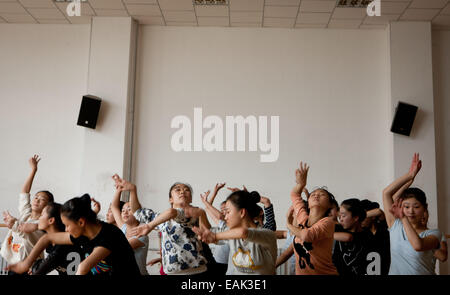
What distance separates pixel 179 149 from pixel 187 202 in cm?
310

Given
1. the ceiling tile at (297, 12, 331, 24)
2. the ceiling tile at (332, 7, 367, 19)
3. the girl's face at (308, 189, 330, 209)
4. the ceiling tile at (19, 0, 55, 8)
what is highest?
the ceiling tile at (19, 0, 55, 8)

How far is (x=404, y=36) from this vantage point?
19.9 ft

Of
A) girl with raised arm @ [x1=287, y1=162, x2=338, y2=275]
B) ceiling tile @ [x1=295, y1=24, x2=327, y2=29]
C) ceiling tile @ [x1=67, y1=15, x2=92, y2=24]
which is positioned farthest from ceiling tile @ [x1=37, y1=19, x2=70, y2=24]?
→ girl with raised arm @ [x1=287, y1=162, x2=338, y2=275]

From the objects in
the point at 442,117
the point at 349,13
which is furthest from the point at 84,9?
the point at 442,117

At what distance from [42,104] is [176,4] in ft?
8.18

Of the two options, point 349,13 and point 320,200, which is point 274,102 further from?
point 320,200

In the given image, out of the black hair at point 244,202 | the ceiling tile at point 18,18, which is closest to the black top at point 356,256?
the black hair at point 244,202

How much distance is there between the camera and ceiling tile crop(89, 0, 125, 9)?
5.74m

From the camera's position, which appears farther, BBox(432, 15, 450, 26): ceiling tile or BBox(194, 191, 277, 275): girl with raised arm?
BBox(432, 15, 450, 26): ceiling tile

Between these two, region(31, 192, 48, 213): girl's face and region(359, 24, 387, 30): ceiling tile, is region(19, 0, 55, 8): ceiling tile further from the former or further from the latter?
region(359, 24, 387, 30): ceiling tile

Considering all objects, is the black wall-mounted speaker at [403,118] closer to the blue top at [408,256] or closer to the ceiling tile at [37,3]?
the blue top at [408,256]

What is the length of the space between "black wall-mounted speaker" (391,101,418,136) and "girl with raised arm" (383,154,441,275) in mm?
3274

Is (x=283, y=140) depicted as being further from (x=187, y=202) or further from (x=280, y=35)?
(x=187, y=202)

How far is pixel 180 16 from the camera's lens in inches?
239
